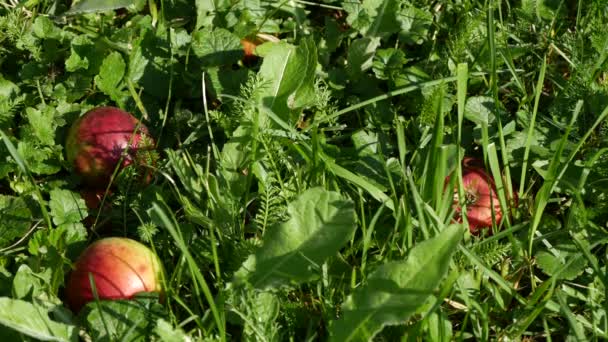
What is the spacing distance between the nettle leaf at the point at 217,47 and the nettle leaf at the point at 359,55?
0.39 metres

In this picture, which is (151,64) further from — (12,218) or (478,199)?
(478,199)

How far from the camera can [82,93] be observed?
2.80 meters

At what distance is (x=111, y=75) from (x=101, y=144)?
33 centimetres

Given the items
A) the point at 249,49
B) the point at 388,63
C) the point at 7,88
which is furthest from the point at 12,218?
the point at 388,63

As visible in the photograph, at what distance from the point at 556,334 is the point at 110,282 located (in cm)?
121

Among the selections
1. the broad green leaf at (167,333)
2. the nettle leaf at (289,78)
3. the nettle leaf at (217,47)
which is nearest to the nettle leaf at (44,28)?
the nettle leaf at (217,47)

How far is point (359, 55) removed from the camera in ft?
9.26

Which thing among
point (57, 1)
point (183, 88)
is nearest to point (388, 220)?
point (183, 88)

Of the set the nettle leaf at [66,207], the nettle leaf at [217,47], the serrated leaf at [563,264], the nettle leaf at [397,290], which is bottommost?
the serrated leaf at [563,264]

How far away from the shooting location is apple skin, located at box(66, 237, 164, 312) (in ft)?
7.12

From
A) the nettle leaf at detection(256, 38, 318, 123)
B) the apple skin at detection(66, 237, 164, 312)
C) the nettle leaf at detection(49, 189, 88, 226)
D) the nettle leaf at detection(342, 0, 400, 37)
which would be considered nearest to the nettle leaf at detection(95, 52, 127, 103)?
the nettle leaf at detection(49, 189, 88, 226)

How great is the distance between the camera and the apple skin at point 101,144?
2.58 m

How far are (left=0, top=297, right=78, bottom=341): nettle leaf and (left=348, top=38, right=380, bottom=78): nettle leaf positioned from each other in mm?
1326

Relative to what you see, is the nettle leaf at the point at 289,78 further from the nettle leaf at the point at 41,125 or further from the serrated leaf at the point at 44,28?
the serrated leaf at the point at 44,28
